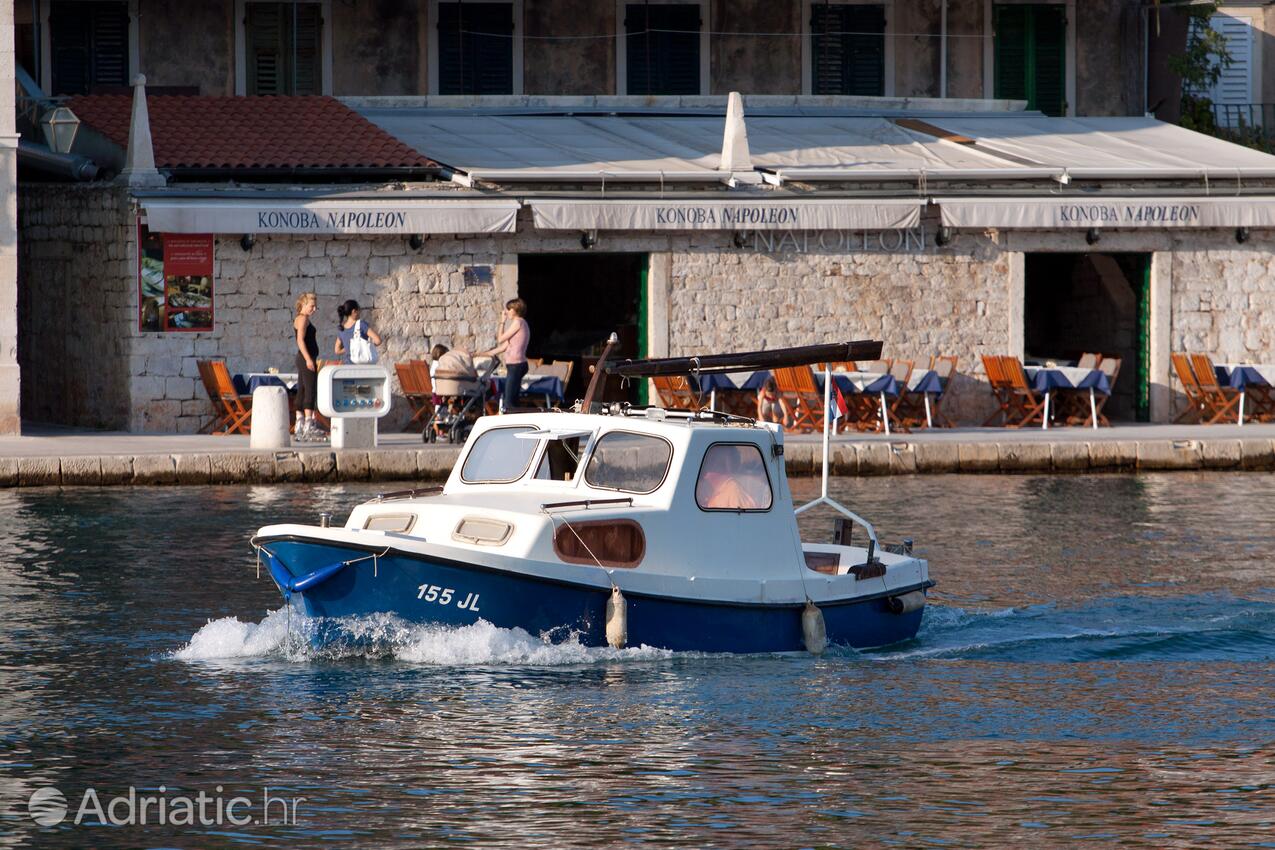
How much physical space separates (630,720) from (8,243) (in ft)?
46.3

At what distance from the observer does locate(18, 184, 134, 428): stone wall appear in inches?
949

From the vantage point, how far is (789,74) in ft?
102

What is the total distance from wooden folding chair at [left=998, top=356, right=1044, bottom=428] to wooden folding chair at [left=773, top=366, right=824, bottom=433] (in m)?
2.48

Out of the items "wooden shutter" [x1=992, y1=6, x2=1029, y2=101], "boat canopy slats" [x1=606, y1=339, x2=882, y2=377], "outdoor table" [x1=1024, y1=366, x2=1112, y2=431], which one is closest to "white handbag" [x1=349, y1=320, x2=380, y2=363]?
"outdoor table" [x1=1024, y1=366, x2=1112, y2=431]

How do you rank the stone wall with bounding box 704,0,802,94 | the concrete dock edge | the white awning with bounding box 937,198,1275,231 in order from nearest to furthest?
the concrete dock edge → the white awning with bounding box 937,198,1275,231 → the stone wall with bounding box 704,0,802,94

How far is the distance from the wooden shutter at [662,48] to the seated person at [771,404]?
7.19 m

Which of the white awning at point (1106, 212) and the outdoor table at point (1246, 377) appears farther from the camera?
the outdoor table at point (1246, 377)

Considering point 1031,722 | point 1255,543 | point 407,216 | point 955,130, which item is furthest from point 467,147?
point 1031,722

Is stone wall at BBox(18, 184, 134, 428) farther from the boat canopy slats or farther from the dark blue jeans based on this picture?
the boat canopy slats

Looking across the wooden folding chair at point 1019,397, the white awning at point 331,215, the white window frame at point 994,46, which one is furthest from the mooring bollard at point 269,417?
the white window frame at point 994,46

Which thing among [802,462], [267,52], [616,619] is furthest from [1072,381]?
[616,619]

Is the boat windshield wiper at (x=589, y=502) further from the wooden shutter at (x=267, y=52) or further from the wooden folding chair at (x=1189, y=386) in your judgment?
the wooden shutter at (x=267, y=52)

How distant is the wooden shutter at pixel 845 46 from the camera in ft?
101

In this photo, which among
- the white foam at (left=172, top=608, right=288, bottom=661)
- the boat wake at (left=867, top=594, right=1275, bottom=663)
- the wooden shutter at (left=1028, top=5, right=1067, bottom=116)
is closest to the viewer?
the white foam at (left=172, top=608, right=288, bottom=661)
